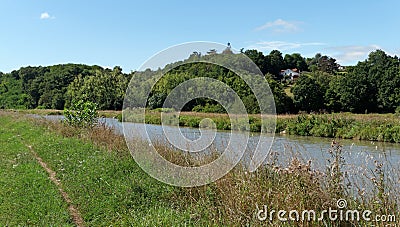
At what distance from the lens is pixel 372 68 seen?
5788cm

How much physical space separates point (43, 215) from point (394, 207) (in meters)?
5.31

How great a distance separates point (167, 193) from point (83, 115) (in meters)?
13.1

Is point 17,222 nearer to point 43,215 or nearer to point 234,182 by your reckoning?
point 43,215

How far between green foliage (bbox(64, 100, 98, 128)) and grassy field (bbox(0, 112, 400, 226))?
314 inches

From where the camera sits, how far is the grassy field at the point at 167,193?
16.1 feet

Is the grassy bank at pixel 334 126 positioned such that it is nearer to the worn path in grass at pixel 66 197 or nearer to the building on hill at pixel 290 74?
the worn path in grass at pixel 66 197

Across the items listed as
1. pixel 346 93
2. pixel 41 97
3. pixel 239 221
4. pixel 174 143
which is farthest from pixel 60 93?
pixel 239 221

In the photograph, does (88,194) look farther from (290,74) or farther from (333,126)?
(290,74)

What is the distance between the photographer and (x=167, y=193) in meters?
7.08

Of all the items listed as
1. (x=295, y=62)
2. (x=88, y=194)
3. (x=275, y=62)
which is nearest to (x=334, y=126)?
(x=88, y=194)

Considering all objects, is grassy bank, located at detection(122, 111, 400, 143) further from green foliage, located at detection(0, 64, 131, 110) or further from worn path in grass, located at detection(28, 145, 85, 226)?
green foliage, located at detection(0, 64, 131, 110)

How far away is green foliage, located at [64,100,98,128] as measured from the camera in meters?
18.8

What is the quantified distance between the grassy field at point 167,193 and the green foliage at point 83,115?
7.97 meters

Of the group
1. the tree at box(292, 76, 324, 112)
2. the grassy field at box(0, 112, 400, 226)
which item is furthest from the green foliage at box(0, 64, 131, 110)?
the grassy field at box(0, 112, 400, 226)
